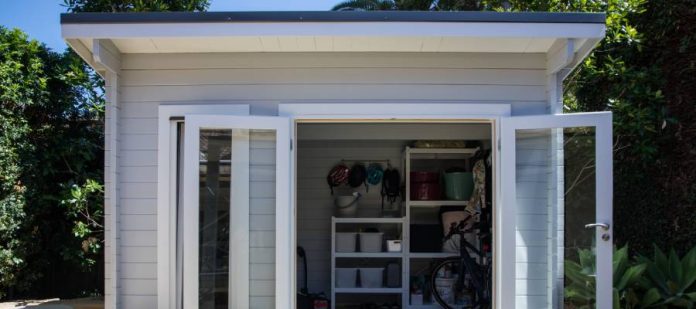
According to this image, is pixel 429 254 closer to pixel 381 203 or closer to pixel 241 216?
pixel 381 203

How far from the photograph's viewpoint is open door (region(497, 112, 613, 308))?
4102 mm

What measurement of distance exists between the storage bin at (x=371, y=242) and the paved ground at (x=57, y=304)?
2931 mm

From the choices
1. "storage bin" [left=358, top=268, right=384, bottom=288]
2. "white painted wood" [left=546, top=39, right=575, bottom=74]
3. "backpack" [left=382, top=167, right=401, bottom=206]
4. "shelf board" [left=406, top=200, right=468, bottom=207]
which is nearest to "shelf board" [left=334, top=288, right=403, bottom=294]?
"storage bin" [left=358, top=268, right=384, bottom=288]

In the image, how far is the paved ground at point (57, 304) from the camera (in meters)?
6.54

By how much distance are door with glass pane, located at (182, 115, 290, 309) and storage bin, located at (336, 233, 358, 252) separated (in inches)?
103

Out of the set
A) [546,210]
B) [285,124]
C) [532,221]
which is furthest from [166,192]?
[546,210]

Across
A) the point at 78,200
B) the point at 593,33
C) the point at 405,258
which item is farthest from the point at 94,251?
the point at 593,33

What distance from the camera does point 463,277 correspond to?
248 inches

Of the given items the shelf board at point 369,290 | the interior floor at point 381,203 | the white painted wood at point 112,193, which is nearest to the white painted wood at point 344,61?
the white painted wood at point 112,193

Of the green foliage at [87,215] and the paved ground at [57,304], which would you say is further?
the green foliage at [87,215]

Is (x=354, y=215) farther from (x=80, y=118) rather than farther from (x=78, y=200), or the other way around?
(x=80, y=118)

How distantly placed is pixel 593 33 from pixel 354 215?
3845 mm

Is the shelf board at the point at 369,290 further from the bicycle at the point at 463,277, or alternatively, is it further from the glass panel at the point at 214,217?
the glass panel at the point at 214,217

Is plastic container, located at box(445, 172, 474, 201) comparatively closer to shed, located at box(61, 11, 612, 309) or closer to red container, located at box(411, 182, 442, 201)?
red container, located at box(411, 182, 442, 201)
